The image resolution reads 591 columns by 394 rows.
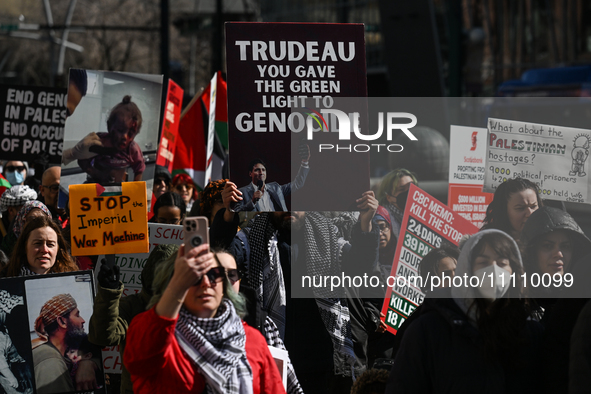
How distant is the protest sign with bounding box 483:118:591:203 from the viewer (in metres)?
4.51

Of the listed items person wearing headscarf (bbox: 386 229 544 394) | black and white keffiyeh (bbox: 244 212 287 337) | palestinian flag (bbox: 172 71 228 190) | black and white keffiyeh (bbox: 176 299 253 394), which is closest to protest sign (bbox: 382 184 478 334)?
black and white keffiyeh (bbox: 244 212 287 337)

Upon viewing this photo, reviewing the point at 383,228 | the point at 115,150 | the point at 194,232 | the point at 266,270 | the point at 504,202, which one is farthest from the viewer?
the point at 115,150

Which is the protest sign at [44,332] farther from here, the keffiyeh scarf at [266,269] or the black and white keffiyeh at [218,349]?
the black and white keffiyeh at [218,349]

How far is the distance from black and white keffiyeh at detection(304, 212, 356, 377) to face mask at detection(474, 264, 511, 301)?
1404mm

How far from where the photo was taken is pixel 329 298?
392 centimetres

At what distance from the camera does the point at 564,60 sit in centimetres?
3906

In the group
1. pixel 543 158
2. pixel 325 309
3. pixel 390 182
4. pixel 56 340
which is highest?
pixel 543 158

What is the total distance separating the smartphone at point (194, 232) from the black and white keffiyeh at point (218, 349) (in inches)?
10.7

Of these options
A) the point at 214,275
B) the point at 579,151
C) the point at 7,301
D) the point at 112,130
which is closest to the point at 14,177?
the point at 112,130

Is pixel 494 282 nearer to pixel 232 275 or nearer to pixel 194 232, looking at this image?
pixel 232 275

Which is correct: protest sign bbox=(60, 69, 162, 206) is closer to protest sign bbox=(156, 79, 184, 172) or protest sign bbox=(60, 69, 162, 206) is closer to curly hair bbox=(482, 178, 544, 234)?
Answer: protest sign bbox=(156, 79, 184, 172)

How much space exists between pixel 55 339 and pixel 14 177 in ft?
18.5

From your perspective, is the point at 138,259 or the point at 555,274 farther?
the point at 138,259

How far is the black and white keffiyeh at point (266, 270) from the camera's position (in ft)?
12.4
